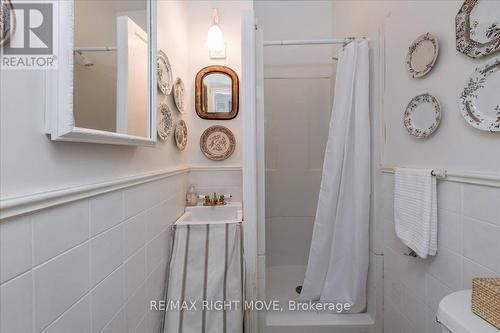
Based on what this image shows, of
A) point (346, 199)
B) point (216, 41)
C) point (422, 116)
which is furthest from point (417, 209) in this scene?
point (216, 41)

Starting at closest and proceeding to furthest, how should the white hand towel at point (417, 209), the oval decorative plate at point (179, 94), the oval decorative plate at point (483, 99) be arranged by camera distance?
the oval decorative plate at point (483, 99) → the white hand towel at point (417, 209) → the oval decorative plate at point (179, 94)

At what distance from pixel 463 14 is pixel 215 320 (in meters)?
1.67

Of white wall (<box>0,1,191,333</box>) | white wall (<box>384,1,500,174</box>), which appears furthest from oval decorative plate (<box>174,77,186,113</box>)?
white wall (<box>384,1,500,174</box>)

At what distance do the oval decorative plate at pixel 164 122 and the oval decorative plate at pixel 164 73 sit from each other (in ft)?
0.29

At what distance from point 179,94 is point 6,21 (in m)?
1.20

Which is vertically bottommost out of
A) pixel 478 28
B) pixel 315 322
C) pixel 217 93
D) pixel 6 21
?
pixel 315 322

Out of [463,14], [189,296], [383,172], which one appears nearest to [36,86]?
[189,296]

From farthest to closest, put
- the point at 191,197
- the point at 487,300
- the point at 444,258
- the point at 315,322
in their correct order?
the point at 191,197 → the point at 315,322 → the point at 444,258 → the point at 487,300

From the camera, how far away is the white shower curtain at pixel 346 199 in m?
1.51

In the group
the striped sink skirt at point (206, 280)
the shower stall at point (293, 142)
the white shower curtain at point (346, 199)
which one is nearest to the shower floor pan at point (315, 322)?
the white shower curtain at point (346, 199)

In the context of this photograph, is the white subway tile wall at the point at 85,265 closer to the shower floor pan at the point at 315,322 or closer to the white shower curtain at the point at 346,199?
the shower floor pan at the point at 315,322

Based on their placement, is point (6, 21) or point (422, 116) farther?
point (422, 116)

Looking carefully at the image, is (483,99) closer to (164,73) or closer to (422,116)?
(422,116)

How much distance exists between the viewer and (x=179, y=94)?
1.67m
